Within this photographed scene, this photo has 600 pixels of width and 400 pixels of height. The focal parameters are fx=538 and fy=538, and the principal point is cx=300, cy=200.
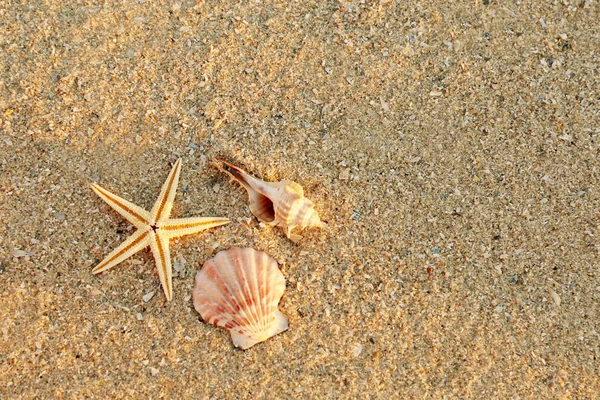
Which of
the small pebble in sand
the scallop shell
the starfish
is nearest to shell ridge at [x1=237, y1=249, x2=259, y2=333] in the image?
the scallop shell

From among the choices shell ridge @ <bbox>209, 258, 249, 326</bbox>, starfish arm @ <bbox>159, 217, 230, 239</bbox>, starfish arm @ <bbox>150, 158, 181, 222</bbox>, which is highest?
starfish arm @ <bbox>150, 158, 181, 222</bbox>

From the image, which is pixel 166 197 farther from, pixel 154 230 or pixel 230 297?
pixel 230 297

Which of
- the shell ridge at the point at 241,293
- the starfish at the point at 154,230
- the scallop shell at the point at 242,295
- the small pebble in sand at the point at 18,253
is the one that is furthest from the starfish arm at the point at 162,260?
the small pebble in sand at the point at 18,253

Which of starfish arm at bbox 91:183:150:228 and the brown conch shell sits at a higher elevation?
the brown conch shell

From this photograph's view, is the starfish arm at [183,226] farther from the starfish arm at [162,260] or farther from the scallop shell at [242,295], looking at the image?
the scallop shell at [242,295]

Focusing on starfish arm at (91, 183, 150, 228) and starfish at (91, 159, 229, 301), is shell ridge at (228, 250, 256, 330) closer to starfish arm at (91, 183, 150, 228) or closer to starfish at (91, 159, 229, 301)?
starfish at (91, 159, 229, 301)

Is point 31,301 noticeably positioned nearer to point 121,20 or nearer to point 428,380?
point 121,20
